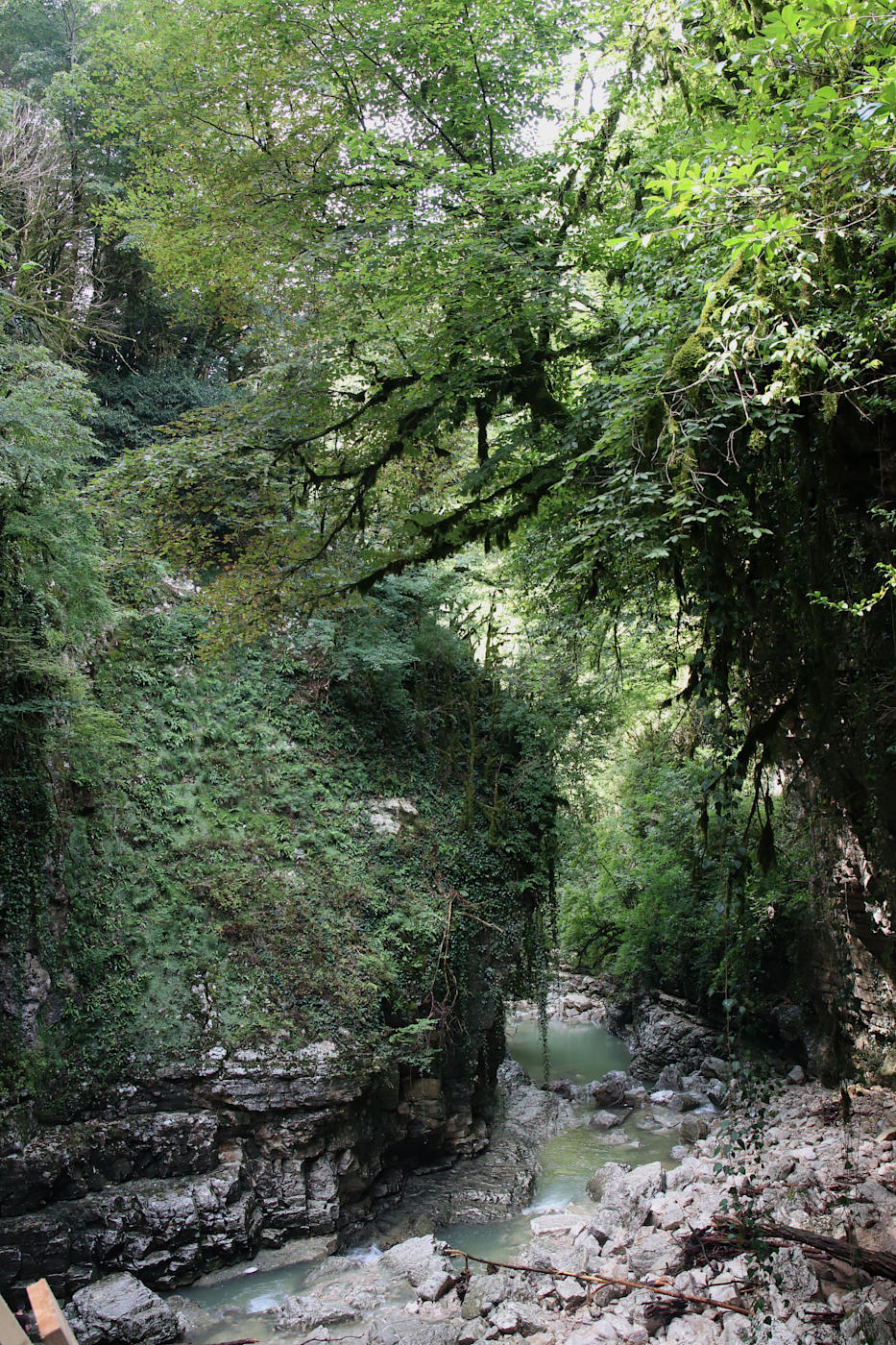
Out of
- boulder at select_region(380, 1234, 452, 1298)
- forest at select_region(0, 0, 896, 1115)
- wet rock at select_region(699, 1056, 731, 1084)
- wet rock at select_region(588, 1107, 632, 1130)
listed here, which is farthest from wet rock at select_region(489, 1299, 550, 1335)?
wet rock at select_region(699, 1056, 731, 1084)

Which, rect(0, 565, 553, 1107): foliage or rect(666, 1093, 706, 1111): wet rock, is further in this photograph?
rect(666, 1093, 706, 1111): wet rock

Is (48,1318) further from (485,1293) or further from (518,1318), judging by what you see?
(485,1293)

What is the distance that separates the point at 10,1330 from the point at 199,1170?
6959mm

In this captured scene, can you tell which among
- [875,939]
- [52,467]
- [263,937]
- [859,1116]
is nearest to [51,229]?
[52,467]

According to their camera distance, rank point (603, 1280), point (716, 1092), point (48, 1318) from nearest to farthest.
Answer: point (48, 1318) → point (603, 1280) → point (716, 1092)

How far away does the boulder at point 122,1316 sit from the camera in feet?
20.7

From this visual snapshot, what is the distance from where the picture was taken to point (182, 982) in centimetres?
860

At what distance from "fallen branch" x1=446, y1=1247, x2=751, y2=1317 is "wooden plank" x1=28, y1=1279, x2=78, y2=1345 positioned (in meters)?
4.68

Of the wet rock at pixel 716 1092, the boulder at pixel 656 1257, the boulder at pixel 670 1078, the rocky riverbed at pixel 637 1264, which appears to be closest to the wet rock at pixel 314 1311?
the rocky riverbed at pixel 637 1264

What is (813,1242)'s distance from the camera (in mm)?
5414

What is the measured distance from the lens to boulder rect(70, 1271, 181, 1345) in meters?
6.31

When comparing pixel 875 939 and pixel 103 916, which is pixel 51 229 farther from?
pixel 875 939

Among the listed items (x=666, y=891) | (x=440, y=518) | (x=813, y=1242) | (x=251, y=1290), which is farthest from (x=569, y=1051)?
(x=440, y=518)

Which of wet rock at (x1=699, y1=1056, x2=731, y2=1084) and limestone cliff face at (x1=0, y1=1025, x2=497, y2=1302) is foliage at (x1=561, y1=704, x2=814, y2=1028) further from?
limestone cliff face at (x1=0, y1=1025, x2=497, y2=1302)
